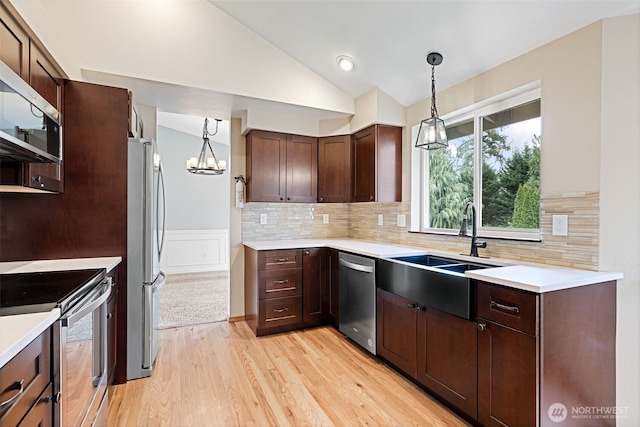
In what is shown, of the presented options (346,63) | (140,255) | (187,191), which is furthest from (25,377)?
(187,191)

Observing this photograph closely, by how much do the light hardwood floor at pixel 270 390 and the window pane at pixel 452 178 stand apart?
1455mm

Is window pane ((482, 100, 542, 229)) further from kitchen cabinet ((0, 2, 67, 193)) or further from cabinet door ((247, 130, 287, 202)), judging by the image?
kitchen cabinet ((0, 2, 67, 193))

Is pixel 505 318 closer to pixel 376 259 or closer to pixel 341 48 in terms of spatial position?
pixel 376 259

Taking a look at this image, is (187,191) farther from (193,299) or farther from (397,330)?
(397,330)

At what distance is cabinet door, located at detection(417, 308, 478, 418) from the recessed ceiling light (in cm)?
224

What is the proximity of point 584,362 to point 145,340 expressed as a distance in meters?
2.78

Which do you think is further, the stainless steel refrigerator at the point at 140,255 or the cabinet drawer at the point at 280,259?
the cabinet drawer at the point at 280,259

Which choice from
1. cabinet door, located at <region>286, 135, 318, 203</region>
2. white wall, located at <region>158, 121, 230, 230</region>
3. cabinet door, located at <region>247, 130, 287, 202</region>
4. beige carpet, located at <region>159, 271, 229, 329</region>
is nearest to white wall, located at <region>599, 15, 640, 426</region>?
cabinet door, located at <region>286, 135, 318, 203</region>

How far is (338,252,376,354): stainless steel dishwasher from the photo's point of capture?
2713mm

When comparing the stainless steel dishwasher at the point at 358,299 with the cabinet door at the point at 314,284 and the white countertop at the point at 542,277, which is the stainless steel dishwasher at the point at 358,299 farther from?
the white countertop at the point at 542,277

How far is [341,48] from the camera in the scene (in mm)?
2852

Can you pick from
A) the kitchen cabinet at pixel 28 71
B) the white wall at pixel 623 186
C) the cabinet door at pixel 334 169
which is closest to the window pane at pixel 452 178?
the cabinet door at pixel 334 169

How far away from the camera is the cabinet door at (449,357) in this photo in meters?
1.82

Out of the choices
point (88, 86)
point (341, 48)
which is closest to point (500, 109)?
point (341, 48)
